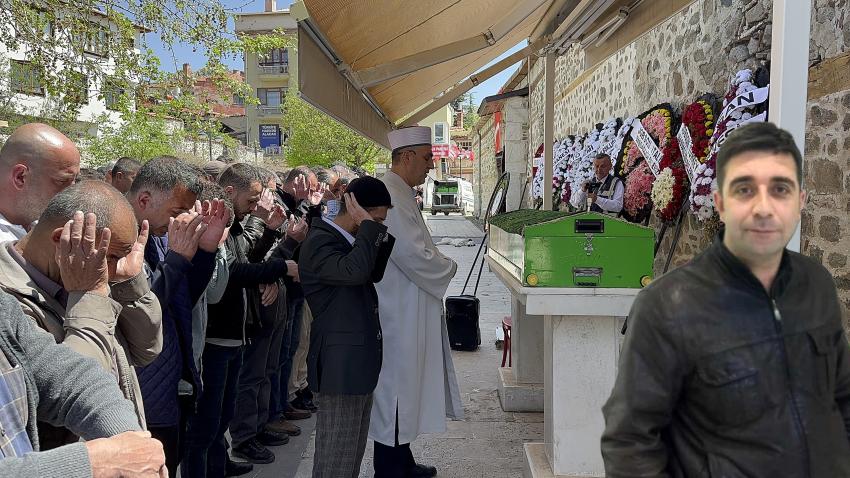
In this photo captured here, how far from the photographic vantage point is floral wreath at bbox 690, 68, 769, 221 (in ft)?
14.4

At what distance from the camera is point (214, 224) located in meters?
2.76

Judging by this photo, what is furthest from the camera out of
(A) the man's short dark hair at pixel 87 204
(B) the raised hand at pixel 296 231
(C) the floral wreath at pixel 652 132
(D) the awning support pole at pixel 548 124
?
(C) the floral wreath at pixel 652 132

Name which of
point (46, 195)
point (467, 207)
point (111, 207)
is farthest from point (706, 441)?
point (467, 207)

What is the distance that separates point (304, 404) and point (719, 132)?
3.93m

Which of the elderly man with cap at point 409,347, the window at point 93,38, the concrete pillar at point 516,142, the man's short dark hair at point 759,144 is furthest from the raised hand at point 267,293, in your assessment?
the concrete pillar at point 516,142

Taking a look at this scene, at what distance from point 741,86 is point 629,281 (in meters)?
2.07

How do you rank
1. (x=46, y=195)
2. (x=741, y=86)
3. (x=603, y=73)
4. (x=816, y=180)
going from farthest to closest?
(x=603, y=73) < (x=741, y=86) < (x=816, y=180) < (x=46, y=195)

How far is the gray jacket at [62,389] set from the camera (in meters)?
1.45

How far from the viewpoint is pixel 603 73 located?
9.64 meters

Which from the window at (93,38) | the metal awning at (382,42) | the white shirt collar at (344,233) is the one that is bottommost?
the white shirt collar at (344,233)

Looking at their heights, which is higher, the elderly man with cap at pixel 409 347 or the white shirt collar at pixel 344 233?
the white shirt collar at pixel 344 233

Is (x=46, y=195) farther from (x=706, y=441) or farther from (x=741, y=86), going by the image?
(x=741, y=86)

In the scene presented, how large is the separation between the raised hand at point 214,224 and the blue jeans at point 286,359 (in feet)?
7.13

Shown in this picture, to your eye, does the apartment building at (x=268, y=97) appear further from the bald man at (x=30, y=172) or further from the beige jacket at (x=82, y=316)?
the beige jacket at (x=82, y=316)
